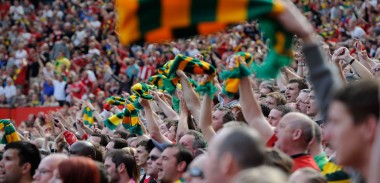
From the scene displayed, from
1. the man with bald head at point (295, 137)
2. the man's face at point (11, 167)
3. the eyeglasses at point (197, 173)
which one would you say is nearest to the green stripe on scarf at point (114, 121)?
the man's face at point (11, 167)

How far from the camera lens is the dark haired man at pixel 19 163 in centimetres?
648

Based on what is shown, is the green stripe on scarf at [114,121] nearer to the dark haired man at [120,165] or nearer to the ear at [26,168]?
the dark haired man at [120,165]

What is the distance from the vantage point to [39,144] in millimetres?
10461

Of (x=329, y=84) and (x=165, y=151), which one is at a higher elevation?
(x=329, y=84)

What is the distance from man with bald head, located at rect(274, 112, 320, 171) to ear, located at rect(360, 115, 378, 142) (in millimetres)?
2132

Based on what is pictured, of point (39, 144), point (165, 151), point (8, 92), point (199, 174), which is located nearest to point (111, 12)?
point (8, 92)

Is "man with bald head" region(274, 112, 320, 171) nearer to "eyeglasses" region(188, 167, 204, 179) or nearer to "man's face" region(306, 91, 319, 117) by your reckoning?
"eyeglasses" region(188, 167, 204, 179)

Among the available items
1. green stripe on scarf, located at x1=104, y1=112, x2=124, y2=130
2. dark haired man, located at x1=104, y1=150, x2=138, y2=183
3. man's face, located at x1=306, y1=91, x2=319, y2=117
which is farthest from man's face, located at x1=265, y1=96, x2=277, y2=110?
green stripe on scarf, located at x1=104, y1=112, x2=124, y2=130

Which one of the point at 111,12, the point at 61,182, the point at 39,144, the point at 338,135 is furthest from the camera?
the point at 111,12

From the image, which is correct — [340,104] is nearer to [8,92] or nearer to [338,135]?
[338,135]

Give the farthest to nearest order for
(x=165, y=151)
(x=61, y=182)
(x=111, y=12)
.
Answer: (x=111, y=12) → (x=165, y=151) → (x=61, y=182)

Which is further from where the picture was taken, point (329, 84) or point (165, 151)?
point (165, 151)

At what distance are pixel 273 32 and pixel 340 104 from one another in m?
0.64

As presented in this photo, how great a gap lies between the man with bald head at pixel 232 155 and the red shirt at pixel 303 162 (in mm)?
1688
